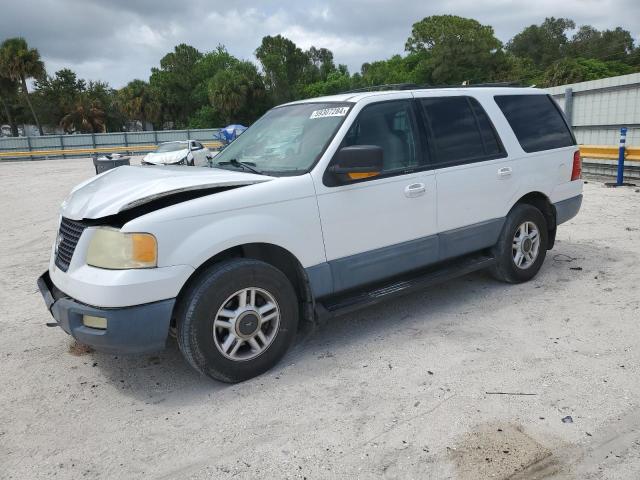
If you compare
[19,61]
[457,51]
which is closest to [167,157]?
[19,61]

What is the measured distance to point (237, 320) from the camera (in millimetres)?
3324

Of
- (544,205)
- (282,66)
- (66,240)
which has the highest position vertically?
(282,66)

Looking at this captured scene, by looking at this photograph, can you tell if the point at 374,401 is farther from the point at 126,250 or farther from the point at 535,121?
the point at 535,121

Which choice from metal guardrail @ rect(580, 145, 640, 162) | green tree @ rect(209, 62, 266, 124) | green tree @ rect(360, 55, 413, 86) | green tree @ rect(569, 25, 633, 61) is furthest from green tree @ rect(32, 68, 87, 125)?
green tree @ rect(569, 25, 633, 61)

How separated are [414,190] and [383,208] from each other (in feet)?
1.17

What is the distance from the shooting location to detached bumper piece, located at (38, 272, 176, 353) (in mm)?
2986

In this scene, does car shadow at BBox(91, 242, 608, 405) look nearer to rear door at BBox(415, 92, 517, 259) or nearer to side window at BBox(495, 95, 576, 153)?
rear door at BBox(415, 92, 517, 259)

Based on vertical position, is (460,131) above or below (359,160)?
above

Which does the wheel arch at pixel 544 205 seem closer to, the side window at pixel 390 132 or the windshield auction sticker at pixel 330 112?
the side window at pixel 390 132

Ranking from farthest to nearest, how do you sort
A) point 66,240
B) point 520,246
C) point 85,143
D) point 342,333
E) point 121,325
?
point 85,143 → point 520,246 → point 342,333 → point 66,240 → point 121,325

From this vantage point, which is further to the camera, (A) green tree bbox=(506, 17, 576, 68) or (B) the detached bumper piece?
(A) green tree bbox=(506, 17, 576, 68)

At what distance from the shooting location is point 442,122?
4406 millimetres

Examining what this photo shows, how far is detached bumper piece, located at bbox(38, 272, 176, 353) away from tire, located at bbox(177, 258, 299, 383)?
15cm

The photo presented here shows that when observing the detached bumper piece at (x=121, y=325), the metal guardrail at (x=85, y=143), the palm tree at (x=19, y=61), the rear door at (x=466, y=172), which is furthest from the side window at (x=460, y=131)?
the palm tree at (x=19, y=61)
